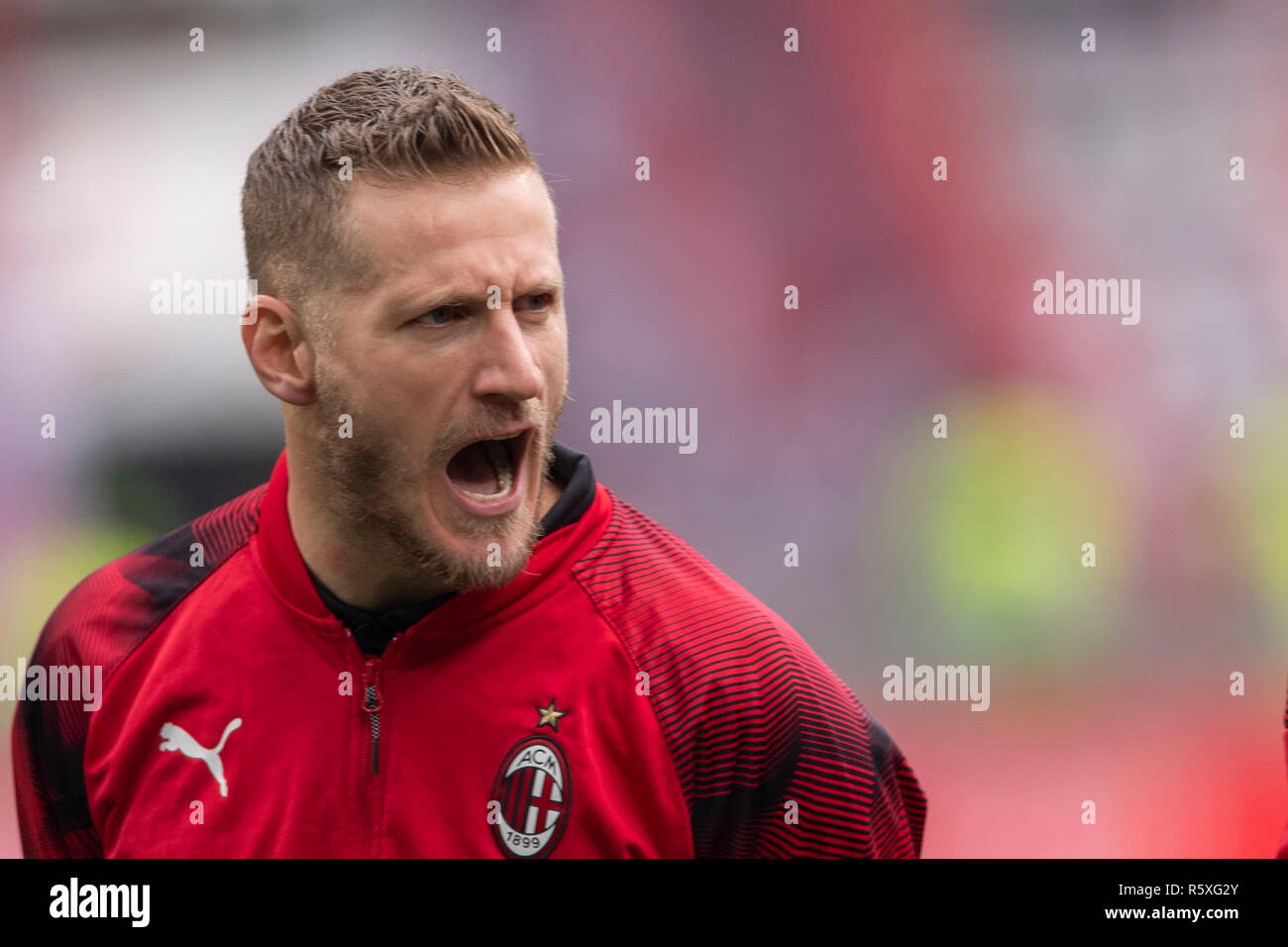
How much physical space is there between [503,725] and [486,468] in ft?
1.40

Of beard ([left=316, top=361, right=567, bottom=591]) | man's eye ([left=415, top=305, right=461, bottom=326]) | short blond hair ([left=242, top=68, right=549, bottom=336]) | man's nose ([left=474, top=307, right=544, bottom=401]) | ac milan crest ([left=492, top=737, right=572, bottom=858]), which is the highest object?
short blond hair ([left=242, top=68, right=549, bottom=336])

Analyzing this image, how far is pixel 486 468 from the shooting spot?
2.15 meters

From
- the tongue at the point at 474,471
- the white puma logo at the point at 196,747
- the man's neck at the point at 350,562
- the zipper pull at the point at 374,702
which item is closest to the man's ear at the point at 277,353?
the man's neck at the point at 350,562

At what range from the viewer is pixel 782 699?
7.03 ft

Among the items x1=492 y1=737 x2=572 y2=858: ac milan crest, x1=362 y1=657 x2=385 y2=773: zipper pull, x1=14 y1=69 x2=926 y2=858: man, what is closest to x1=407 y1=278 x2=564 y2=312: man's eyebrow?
x1=14 y1=69 x2=926 y2=858: man

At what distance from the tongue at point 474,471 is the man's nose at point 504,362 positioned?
0.60 ft

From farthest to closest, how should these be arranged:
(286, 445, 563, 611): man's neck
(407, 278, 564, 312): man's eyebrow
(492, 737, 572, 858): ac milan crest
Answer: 1. (286, 445, 563, 611): man's neck
2. (492, 737, 572, 858): ac milan crest
3. (407, 278, 564, 312): man's eyebrow

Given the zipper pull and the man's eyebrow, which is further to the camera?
the zipper pull

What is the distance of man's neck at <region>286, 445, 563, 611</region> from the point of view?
7.09 feet

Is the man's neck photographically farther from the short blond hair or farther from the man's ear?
the short blond hair

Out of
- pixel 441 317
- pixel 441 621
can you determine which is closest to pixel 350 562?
pixel 441 621

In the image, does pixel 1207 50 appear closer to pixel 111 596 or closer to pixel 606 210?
pixel 606 210

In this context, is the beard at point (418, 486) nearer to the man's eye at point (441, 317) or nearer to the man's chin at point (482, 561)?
the man's chin at point (482, 561)

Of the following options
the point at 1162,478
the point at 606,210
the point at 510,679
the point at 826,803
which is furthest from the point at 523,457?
the point at 1162,478
